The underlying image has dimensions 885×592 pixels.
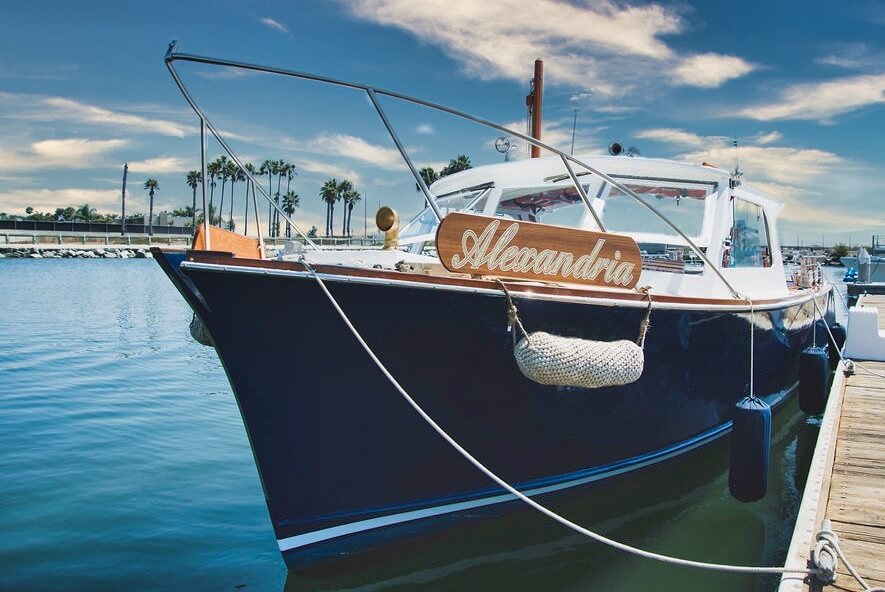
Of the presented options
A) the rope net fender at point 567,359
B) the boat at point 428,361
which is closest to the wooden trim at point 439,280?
the boat at point 428,361

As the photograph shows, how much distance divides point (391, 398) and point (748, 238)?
198 inches

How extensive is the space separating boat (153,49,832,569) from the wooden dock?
4.27ft

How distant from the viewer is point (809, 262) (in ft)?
39.6

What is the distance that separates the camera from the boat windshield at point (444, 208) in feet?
23.2

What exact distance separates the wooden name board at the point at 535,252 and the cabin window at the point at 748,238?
2.62m

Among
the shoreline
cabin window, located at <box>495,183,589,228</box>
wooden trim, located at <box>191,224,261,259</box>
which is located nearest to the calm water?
wooden trim, located at <box>191,224,261,259</box>

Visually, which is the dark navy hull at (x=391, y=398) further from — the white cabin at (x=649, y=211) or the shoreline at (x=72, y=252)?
the shoreline at (x=72, y=252)

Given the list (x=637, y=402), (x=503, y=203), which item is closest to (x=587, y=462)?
(x=637, y=402)

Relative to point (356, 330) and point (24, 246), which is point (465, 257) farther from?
point (24, 246)

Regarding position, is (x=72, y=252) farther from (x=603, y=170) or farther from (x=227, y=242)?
(x=227, y=242)

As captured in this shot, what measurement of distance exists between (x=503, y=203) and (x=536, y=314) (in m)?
2.89

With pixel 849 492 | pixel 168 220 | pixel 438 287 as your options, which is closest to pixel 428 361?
pixel 438 287

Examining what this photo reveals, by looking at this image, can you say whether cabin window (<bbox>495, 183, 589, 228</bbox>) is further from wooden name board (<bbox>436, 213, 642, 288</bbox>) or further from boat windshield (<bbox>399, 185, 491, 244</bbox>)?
wooden name board (<bbox>436, 213, 642, 288</bbox>)

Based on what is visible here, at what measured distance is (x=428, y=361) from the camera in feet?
14.4
